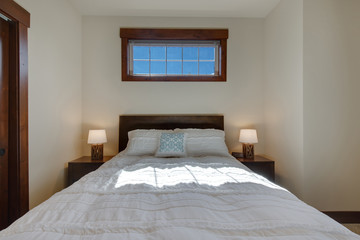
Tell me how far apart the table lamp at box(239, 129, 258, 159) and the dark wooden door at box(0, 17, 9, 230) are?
259 centimetres

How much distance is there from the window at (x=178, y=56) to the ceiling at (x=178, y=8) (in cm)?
25

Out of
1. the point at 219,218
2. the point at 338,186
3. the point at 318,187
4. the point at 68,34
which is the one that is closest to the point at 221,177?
the point at 219,218

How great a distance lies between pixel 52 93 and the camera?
88.3 inches

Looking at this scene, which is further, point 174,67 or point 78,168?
point 174,67

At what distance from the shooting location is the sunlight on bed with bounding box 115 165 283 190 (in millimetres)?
1315

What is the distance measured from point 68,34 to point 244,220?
2.90 meters

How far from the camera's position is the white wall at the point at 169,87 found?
292 cm

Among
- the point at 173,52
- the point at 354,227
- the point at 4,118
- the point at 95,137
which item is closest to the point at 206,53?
the point at 173,52

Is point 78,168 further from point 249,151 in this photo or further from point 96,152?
Result: point 249,151

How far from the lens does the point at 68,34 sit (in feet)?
8.43

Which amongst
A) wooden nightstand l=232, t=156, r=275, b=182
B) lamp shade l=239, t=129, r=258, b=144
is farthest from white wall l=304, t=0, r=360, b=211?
lamp shade l=239, t=129, r=258, b=144

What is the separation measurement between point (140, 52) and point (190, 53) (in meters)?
0.78

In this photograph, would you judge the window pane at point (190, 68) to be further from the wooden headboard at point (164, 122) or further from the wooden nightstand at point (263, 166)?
the wooden nightstand at point (263, 166)

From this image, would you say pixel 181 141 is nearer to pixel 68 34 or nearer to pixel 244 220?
pixel 244 220
